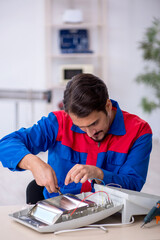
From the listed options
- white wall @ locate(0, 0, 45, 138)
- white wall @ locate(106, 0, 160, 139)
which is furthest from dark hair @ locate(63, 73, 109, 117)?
white wall @ locate(106, 0, 160, 139)

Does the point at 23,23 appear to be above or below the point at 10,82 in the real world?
above

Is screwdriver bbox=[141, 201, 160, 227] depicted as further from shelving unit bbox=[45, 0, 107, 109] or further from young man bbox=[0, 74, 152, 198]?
shelving unit bbox=[45, 0, 107, 109]

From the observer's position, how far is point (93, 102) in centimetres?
129

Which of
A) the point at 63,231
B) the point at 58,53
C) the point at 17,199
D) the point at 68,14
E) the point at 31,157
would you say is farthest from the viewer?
the point at 58,53

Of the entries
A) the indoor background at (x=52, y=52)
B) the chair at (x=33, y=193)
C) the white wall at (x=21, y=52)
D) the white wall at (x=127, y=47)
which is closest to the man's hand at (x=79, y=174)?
the chair at (x=33, y=193)

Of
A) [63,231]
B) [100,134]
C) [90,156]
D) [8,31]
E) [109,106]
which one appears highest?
[8,31]

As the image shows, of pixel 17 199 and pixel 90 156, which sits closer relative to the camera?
pixel 90 156

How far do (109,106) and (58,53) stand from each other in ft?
14.2

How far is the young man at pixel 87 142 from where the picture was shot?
1.29m

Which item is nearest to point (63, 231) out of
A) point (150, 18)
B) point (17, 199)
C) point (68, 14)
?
point (17, 199)

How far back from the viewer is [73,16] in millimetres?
5215

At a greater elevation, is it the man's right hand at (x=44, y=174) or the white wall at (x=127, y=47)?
the white wall at (x=127, y=47)

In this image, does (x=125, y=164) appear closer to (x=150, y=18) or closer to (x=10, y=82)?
(x=10, y=82)

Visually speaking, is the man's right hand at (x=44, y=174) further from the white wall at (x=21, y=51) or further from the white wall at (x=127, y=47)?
the white wall at (x=127, y=47)
